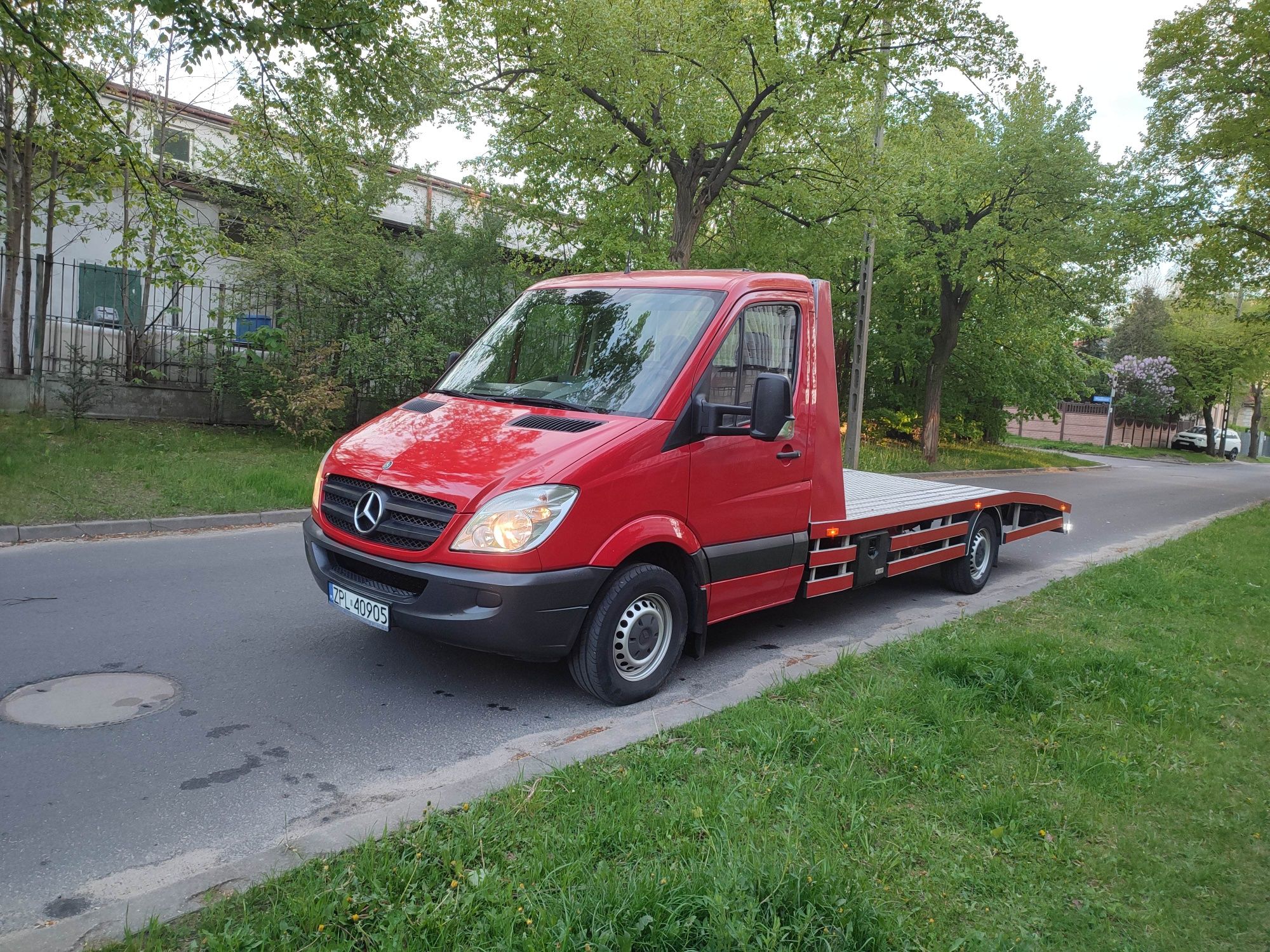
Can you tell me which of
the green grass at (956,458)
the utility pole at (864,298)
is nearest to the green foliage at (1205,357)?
the green grass at (956,458)

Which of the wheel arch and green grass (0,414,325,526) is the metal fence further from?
the wheel arch

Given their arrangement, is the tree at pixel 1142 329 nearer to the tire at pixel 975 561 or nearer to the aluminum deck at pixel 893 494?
the tire at pixel 975 561

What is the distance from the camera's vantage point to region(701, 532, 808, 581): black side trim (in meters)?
5.18

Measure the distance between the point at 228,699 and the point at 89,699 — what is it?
0.65 m

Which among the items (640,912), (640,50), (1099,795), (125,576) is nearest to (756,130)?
(640,50)

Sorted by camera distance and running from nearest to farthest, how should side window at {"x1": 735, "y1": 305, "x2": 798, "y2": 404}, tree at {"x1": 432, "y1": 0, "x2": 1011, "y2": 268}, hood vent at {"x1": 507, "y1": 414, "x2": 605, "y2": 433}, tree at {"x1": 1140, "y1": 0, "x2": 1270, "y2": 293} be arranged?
hood vent at {"x1": 507, "y1": 414, "x2": 605, "y2": 433} < side window at {"x1": 735, "y1": 305, "x2": 798, "y2": 404} < tree at {"x1": 432, "y1": 0, "x2": 1011, "y2": 268} < tree at {"x1": 1140, "y1": 0, "x2": 1270, "y2": 293}

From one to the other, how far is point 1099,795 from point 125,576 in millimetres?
6777

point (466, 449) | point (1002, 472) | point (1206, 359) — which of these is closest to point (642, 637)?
point (466, 449)

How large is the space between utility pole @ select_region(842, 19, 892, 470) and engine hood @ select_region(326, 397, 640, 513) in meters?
11.8

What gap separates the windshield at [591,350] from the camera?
507 centimetres

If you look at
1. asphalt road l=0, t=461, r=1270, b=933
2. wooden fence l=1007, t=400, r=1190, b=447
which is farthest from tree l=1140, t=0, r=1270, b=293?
wooden fence l=1007, t=400, r=1190, b=447

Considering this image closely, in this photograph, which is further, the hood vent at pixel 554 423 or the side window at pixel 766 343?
the side window at pixel 766 343

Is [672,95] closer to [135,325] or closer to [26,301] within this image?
[135,325]

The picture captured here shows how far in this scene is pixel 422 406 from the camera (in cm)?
539
